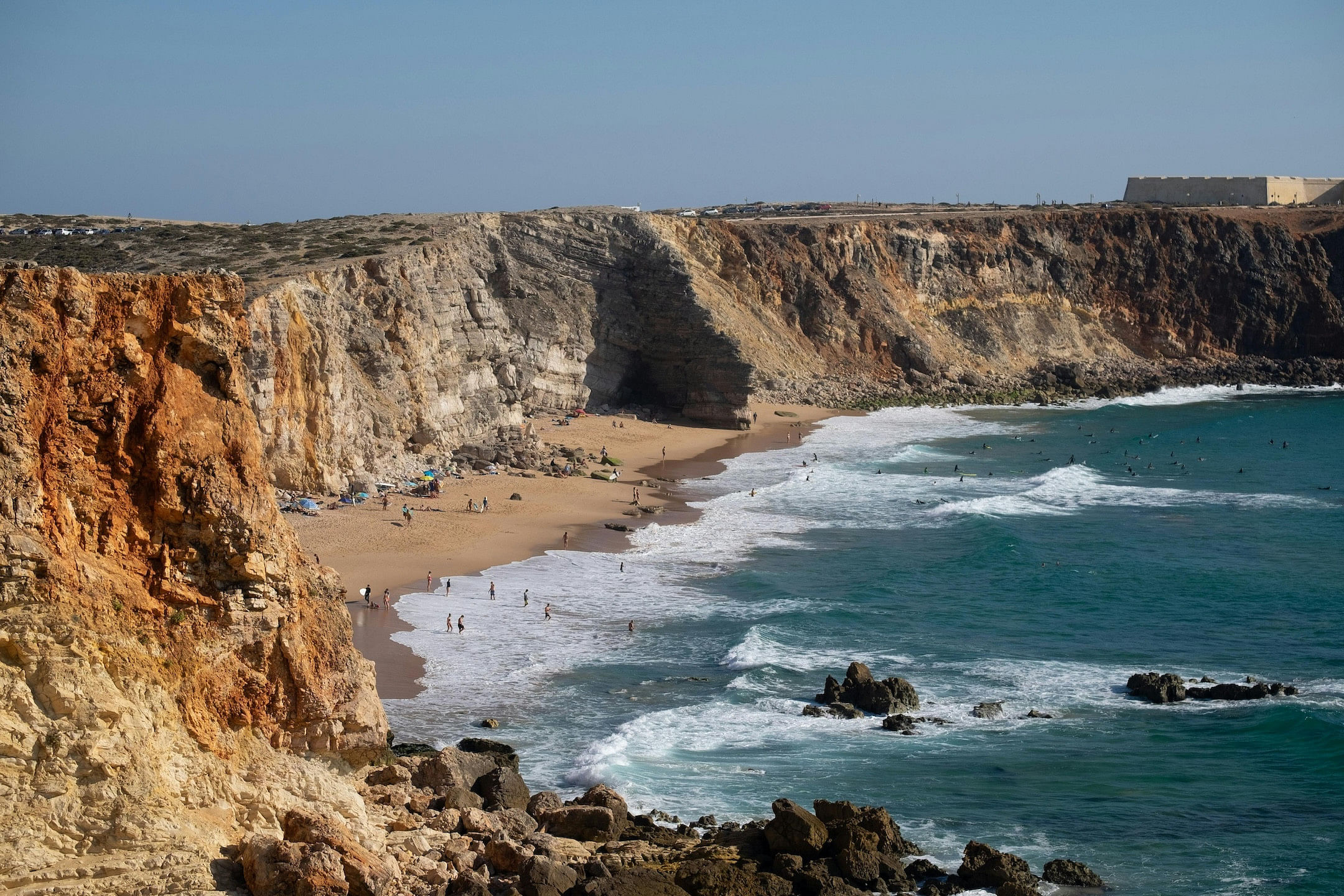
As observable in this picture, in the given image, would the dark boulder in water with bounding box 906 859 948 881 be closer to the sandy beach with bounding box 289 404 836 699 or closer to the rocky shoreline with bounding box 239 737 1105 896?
the rocky shoreline with bounding box 239 737 1105 896

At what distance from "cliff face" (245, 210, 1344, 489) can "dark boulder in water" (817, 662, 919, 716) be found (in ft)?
62.0

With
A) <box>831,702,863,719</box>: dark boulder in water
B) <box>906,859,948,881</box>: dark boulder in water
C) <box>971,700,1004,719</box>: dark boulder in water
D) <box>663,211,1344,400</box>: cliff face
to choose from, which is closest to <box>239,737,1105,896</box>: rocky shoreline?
<box>906,859,948,881</box>: dark boulder in water

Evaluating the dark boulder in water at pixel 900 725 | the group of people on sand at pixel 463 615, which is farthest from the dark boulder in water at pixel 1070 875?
the group of people on sand at pixel 463 615

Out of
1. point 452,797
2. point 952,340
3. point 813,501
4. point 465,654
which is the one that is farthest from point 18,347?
point 952,340

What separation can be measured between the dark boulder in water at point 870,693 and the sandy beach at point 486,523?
9025 mm

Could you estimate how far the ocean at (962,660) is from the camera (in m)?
22.6

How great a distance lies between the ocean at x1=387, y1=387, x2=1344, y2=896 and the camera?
22.6 metres

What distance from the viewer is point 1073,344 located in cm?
9150

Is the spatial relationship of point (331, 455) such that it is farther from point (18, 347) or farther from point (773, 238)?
point (773, 238)

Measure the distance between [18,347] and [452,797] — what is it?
28.2 feet

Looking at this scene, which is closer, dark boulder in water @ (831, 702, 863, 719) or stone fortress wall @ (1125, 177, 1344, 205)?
dark boulder in water @ (831, 702, 863, 719)

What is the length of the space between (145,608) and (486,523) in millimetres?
30059

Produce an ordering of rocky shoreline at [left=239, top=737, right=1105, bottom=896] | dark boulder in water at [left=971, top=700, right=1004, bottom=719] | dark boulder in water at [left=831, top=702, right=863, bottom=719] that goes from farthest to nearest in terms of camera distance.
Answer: dark boulder in water at [left=971, top=700, right=1004, bottom=719], dark boulder in water at [left=831, top=702, right=863, bottom=719], rocky shoreline at [left=239, top=737, right=1105, bottom=896]

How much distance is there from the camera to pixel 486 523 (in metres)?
42.9
